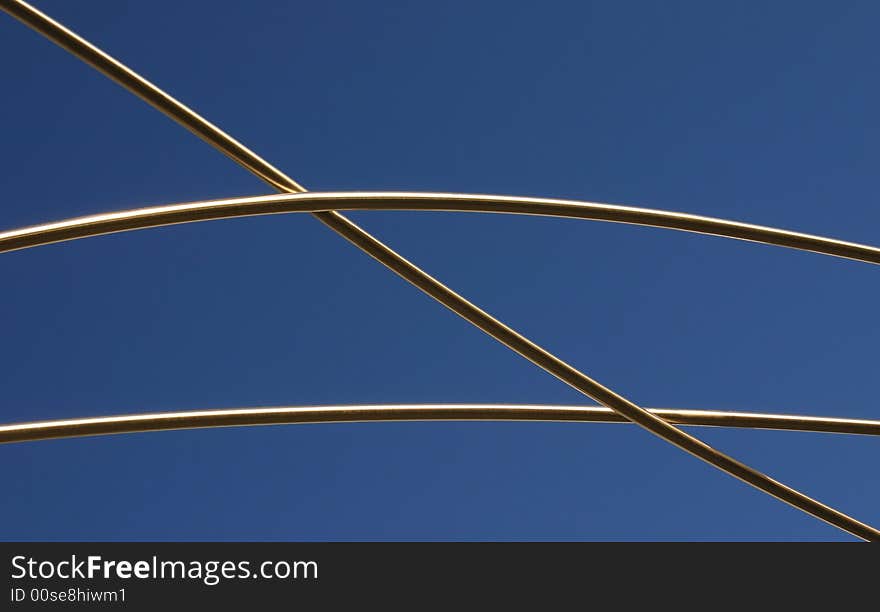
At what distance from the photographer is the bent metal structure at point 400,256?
7539mm

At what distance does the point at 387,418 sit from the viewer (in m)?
8.21

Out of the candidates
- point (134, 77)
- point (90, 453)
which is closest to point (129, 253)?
point (90, 453)

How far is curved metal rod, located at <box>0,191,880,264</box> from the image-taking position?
746 centimetres

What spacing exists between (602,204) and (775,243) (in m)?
1.51

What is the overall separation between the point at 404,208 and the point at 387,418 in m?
1.57

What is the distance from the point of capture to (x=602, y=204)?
8258 mm
